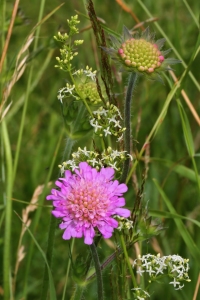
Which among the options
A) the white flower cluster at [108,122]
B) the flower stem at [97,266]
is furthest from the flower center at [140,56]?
the flower stem at [97,266]

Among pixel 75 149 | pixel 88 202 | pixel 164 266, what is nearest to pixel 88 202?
pixel 88 202

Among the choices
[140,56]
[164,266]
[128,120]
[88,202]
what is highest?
[140,56]

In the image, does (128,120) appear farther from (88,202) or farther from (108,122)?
(88,202)

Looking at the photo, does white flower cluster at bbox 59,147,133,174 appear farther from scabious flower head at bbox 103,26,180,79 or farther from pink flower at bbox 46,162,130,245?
scabious flower head at bbox 103,26,180,79

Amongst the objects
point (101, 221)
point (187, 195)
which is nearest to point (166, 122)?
point (187, 195)

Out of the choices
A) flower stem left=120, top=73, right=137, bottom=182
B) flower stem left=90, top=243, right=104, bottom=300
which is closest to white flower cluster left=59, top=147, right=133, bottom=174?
flower stem left=120, top=73, right=137, bottom=182
